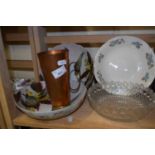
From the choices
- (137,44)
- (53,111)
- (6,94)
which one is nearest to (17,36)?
(6,94)

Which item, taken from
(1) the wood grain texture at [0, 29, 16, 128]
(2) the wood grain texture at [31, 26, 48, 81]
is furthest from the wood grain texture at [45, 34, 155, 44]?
(1) the wood grain texture at [0, 29, 16, 128]

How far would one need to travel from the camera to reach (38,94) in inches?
33.1

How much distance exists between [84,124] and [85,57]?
349 millimetres

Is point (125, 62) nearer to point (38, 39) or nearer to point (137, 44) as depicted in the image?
point (137, 44)

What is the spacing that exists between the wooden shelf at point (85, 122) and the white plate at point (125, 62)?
0.17m

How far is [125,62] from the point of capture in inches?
33.3

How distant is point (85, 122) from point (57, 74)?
220mm

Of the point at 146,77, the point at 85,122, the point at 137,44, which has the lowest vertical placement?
the point at 85,122

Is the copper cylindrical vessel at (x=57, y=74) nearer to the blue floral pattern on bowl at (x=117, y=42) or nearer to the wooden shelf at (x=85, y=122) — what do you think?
the wooden shelf at (x=85, y=122)

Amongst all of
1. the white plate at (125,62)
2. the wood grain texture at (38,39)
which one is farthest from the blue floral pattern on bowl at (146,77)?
the wood grain texture at (38,39)

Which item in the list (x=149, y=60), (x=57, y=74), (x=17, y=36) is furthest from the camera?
(x=17, y=36)

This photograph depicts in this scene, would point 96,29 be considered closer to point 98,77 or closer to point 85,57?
point 85,57

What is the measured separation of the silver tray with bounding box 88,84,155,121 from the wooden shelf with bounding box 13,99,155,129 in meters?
0.02
